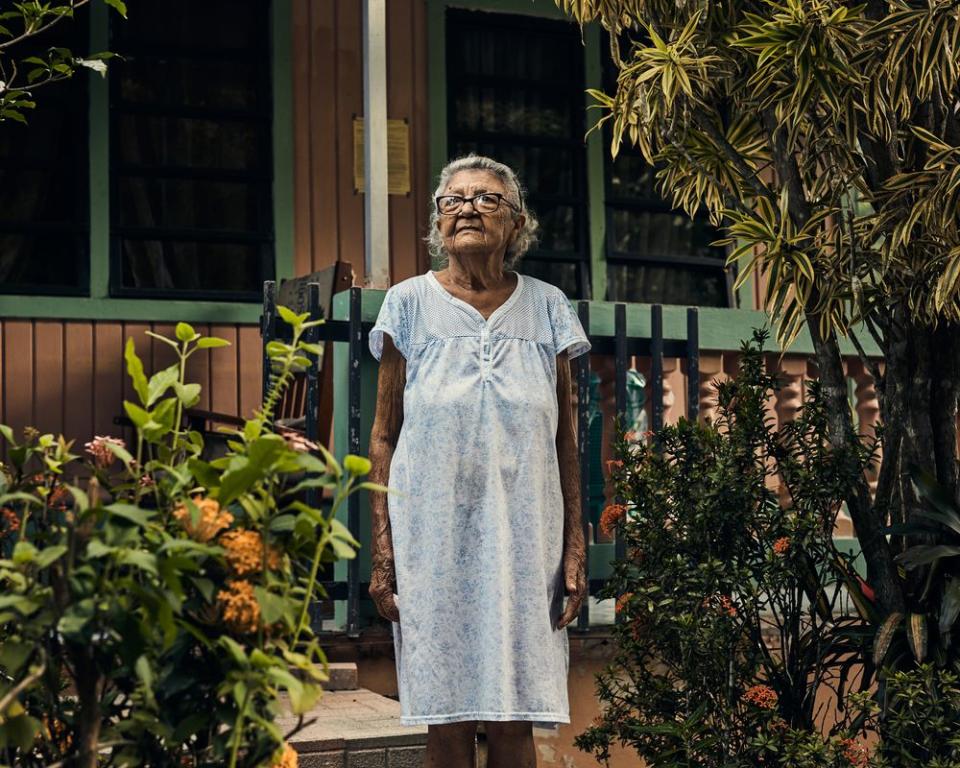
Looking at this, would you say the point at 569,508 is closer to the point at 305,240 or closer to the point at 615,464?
the point at 615,464

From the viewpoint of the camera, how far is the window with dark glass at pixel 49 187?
273 inches

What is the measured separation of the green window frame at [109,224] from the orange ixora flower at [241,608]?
5076 millimetres

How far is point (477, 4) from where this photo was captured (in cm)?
786

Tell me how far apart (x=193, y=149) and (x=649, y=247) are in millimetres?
2603

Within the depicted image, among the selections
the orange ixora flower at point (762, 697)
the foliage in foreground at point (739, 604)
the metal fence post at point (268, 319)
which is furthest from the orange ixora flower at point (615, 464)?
the metal fence post at point (268, 319)

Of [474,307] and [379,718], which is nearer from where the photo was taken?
[474,307]

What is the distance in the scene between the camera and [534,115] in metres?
8.10

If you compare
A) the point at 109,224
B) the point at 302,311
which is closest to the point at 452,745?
the point at 302,311

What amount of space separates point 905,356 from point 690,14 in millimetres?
1226

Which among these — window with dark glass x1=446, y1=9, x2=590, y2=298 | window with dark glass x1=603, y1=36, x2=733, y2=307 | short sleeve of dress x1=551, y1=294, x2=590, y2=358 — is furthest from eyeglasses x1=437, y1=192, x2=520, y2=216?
window with dark glass x1=603, y1=36, x2=733, y2=307

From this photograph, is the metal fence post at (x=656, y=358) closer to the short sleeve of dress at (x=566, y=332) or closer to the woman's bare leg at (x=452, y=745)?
the short sleeve of dress at (x=566, y=332)

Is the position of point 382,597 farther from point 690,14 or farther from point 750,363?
point 690,14

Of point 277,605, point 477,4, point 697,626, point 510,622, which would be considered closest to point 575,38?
point 477,4

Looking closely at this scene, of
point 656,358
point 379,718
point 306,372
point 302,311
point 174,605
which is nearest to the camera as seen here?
point 174,605
